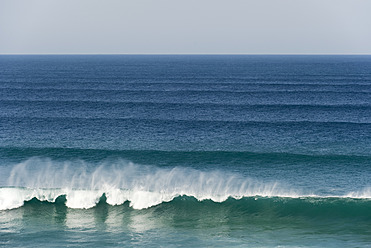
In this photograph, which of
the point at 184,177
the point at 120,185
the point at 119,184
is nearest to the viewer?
the point at 120,185

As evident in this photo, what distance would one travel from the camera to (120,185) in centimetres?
2414

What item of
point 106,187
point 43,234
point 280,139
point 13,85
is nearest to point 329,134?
point 280,139

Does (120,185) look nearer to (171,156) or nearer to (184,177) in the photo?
(184,177)

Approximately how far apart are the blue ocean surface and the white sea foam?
0.23 feet

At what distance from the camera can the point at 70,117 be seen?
45219mm

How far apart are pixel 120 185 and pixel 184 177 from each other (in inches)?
155

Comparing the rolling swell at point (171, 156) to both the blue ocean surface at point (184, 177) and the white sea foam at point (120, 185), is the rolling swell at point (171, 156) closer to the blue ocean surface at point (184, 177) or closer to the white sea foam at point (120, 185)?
the blue ocean surface at point (184, 177)

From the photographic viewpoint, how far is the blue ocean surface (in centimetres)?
1786

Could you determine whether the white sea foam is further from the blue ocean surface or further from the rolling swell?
→ the rolling swell

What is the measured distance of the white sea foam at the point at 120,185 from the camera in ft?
68.8

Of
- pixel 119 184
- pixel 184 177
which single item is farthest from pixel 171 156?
pixel 119 184

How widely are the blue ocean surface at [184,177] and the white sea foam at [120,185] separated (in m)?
0.07

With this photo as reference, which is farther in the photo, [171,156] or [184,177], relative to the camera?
[171,156]

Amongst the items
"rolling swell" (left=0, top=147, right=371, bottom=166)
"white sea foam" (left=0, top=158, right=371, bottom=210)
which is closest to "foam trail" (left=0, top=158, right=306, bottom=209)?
"white sea foam" (left=0, top=158, right=371, bottom=210)
